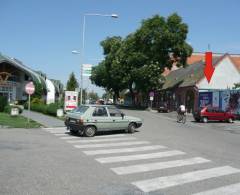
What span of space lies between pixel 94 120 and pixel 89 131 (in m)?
0.59

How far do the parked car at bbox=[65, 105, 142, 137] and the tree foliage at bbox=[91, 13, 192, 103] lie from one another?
35171 millimetres

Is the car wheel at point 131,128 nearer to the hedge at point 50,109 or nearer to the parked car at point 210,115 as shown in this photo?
the hedge at point 50,109

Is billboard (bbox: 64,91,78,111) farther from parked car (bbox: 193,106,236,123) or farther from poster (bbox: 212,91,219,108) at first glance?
poster (bbox: 212,91,219,108)

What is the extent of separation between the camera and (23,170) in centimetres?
942

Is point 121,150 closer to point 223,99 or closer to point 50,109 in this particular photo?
point 50,109

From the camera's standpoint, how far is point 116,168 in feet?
33.3

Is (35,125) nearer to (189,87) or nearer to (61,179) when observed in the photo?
(61,179)

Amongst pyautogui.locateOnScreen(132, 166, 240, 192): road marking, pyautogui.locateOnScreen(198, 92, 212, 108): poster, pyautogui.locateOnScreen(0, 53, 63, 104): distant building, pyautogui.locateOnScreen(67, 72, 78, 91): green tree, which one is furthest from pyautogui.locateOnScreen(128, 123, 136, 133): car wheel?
pyautogui.locateOnScreen(67, 72, 78, 91): green tree

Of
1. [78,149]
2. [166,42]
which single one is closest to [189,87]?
[166,42]

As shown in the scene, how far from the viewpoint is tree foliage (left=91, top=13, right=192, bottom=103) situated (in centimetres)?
5584

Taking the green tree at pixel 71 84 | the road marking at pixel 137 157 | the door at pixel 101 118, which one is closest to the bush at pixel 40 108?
the door at pixel 101 118

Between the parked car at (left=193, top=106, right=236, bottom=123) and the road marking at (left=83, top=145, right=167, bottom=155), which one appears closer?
the road marking at (left=83, top=145, right=167, bottom=155)

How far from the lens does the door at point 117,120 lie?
19641mm

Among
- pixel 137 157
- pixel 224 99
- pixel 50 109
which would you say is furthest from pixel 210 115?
pixel 137 157
